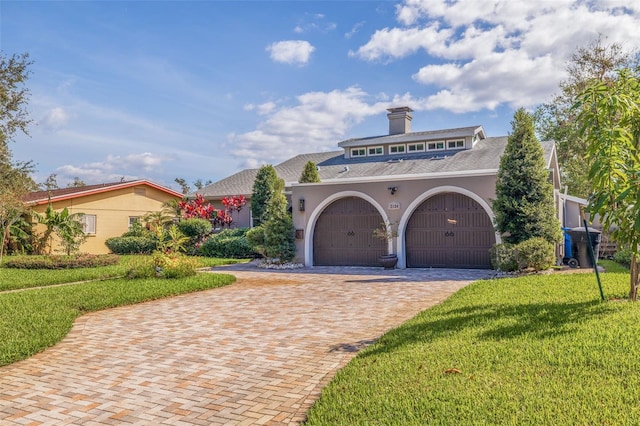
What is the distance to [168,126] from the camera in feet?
55.2

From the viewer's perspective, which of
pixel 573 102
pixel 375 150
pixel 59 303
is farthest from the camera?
pixel 375 150

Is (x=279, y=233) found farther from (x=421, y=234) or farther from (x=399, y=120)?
(x=399, y=120)

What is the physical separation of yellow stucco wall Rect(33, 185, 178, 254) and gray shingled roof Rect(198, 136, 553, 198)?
3.13m

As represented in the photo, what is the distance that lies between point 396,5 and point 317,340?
9965mm

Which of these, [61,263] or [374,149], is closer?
[61,263]

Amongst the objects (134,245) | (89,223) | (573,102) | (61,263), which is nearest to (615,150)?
(61,263)

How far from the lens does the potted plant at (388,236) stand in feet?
51.0

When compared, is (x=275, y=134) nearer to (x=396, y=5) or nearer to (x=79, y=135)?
(x=79, y=135)

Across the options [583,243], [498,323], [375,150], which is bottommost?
[498,323]

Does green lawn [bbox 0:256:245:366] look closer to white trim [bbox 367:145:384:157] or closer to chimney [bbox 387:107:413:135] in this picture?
white trim [bbox 367:145:384:157]

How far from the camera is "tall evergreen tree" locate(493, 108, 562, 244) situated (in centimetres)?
1323

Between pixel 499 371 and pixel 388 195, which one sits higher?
pixel 388 195

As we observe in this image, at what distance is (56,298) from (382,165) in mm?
18327

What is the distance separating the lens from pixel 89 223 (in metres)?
23.8
